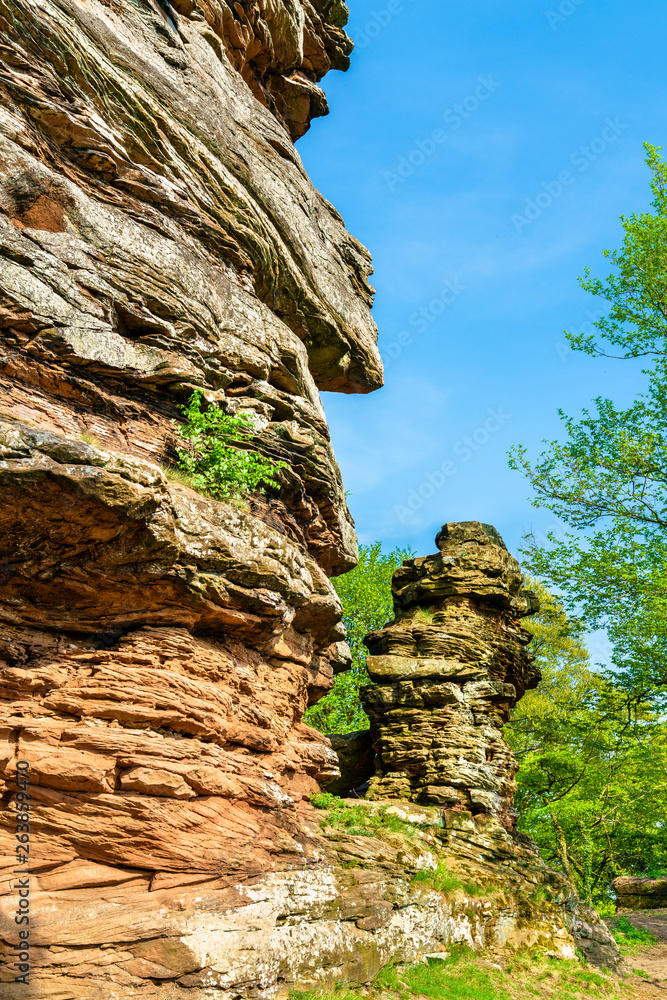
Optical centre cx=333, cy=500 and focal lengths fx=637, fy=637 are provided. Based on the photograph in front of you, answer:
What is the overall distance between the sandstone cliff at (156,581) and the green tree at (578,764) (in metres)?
11.6

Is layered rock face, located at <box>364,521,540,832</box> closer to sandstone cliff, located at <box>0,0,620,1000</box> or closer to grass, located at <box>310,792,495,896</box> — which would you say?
sandstone cliff, located at <box>0,0,620,1000</box>

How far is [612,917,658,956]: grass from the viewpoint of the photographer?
19.5m

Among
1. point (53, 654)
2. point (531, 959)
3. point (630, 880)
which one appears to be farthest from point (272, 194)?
point (630, 880)

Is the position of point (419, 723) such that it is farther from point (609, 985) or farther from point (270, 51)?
point (270, 51)

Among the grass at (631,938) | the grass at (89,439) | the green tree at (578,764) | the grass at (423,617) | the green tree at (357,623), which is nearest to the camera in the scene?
the grass at (89,439)

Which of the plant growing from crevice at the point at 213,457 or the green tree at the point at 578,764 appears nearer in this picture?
the plant growing from crevice at the point at 213,457

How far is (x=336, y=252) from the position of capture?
20500 millimetres

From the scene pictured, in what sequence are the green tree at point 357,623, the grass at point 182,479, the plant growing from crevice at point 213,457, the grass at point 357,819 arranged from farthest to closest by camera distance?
the green tree at point 357,623
the grass at point 357,819
the plant growing from crevice at point 213,457
the grass at point 182,479

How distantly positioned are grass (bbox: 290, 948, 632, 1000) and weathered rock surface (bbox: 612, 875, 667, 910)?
73.5ft

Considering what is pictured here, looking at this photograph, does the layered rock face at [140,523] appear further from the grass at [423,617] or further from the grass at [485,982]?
the grass at [423,617]

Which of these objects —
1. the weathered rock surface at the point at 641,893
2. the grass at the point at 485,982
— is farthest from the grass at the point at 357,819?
the weathered rock surface at the point at 641,893

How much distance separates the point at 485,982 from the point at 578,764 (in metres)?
16.9

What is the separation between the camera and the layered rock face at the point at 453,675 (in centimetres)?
1495

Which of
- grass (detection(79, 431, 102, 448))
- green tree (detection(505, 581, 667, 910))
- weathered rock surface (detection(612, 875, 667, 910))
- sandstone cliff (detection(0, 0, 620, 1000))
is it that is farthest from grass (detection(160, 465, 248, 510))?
weathered rock surface (detection(612, 875, 667, 910))
